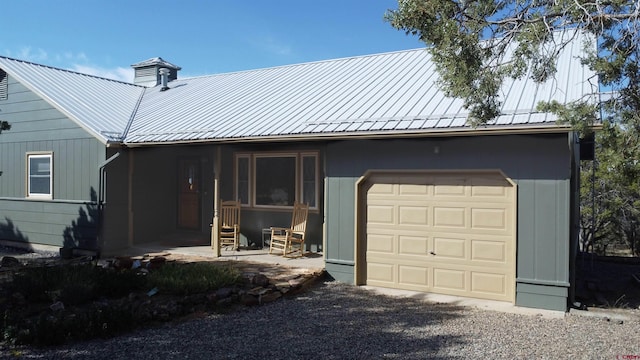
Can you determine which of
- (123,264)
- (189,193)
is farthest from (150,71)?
(123,264)

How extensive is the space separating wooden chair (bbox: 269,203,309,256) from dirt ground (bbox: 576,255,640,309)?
516 centimetres

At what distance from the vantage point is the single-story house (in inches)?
288

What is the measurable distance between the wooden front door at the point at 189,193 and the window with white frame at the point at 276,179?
1907mm

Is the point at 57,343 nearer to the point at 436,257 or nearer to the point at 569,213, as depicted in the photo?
the point at 436,257

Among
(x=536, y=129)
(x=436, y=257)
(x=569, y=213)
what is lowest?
(x=436, y=257)

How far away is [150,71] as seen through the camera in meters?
17.3

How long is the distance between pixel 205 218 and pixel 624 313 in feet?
30.9

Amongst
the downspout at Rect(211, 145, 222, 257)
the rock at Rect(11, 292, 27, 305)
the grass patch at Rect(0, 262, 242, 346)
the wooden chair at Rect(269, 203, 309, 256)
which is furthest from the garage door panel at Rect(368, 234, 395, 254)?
the rock at Rect(11, 292, 27, 305)

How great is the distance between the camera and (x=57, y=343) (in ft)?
17.9

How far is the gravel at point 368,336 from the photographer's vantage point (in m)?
5.24

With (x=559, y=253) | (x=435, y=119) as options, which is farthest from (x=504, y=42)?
(x=559, y=253)

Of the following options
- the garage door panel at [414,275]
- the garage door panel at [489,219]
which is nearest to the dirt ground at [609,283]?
the garage door panel at [489,219]

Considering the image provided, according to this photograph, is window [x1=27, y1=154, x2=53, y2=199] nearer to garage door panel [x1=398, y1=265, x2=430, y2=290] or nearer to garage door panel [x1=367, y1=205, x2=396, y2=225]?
garage door panel [x1=367, y1=205, x2=396, y2=225]

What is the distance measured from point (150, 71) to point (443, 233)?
12.8m
